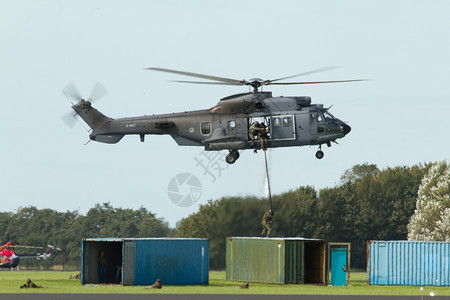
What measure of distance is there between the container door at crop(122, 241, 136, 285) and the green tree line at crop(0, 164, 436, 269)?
57.4 ft

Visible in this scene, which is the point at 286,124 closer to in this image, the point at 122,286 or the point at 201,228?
the point at 122,286

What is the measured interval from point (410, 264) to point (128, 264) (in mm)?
17776

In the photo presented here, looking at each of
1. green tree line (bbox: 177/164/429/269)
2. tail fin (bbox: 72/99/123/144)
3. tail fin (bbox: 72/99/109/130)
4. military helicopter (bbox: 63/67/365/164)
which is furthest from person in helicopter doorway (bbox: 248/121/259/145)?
green tree line (bbox: 177/164/429/269)

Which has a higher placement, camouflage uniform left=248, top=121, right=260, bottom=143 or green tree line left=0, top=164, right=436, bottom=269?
camouflage uniform left=248, top=121, right=260, bottom=143

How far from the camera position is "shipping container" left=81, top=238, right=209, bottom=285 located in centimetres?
5009

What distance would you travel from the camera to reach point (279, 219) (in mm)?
69625

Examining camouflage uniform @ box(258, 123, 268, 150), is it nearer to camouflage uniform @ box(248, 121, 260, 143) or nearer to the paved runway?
camouflage uniform @ box(248, 121, 260, 143)

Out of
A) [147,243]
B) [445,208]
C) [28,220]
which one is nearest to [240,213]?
[147,243]

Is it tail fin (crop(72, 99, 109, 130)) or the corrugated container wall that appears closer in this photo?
the corrugated container wall

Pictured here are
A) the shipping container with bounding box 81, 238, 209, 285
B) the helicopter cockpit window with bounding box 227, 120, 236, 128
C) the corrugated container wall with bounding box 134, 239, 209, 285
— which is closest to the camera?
the shipping container with bounding box 81, 238, 209, 285

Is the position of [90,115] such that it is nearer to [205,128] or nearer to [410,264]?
[205,128]

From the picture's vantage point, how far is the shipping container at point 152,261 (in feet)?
164

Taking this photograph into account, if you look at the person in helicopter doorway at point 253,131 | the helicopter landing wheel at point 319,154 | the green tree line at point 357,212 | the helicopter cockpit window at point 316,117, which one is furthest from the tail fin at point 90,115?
the green tree line at point 357,212

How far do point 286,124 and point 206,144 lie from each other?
5.44 metres
